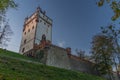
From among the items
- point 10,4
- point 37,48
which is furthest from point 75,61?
point 10,4

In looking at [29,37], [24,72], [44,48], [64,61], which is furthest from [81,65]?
[24,72]

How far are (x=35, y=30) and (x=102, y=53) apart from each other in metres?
17.4

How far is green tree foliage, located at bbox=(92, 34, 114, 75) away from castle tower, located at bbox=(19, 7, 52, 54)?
13.6 m

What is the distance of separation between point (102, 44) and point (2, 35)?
2186cm

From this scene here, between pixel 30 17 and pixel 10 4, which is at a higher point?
pixel 30 17

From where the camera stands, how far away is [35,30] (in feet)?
149

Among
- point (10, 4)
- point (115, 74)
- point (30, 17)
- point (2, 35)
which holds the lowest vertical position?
point (115, 74)

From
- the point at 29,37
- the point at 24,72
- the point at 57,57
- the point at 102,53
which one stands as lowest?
the point at 24,72

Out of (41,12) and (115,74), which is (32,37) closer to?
(41,12)

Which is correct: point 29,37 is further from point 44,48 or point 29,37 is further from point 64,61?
point 64,61

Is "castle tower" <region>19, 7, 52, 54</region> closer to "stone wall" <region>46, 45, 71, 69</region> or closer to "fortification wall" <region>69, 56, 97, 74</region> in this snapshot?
"stone wall" <region>46, 45, 71, 69</region>

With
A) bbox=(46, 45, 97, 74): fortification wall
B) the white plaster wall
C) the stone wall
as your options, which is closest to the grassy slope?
the stone wall

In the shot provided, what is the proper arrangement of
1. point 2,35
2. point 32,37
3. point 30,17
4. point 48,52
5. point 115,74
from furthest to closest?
point 30,17 → point 115,74 → point 32,37 → point 2,35 → point 48,52

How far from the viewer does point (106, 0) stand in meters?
10.2
